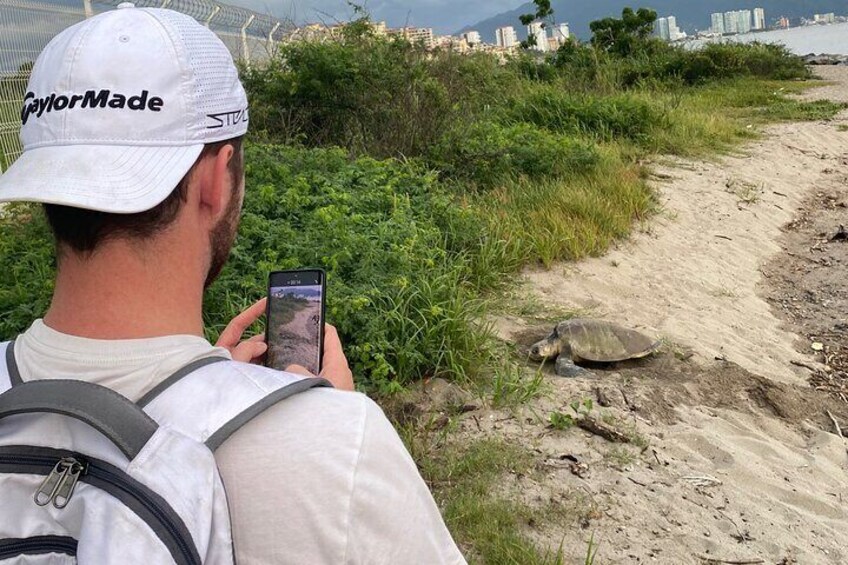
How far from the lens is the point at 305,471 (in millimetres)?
924

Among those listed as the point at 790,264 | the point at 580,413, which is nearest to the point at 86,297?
the point at 580,413

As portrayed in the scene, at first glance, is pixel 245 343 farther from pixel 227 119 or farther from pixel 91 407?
pixel 91 407

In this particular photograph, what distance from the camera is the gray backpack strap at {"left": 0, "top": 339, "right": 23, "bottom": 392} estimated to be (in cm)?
102

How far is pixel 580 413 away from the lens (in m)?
3.64

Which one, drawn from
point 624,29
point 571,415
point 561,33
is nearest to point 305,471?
point 571,415

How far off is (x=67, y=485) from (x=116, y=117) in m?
0.47

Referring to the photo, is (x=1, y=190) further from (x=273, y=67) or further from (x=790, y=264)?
(x=273, y=67)

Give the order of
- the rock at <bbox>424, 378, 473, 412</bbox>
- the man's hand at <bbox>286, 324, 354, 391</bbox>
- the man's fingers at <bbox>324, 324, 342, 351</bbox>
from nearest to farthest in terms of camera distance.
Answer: the man's hand at <bbox>286, 324, 354, 391</bbox>
the man's fingers at <bbox>324, 324, 342, 351</bbox>
the rock at <bbox>424, 378, 473, 412</bbox>

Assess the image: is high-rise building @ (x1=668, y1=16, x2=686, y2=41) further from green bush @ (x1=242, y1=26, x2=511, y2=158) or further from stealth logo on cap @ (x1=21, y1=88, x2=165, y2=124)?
stealth logo on cap @ (x1=21, y1=88, x2=165, y2=124)

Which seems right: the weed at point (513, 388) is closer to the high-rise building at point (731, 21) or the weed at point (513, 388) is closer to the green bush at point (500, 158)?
the green bush at point (500, 158)

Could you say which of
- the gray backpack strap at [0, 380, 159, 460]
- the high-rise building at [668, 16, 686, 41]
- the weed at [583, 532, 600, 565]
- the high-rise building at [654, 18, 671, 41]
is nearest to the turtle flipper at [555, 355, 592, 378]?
the weed at [583, 532, 600, 565]

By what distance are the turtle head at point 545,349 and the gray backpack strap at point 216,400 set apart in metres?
3.29

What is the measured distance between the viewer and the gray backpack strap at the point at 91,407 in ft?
2.86

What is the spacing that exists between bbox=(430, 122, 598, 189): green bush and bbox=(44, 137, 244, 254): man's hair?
5920 millimetres
